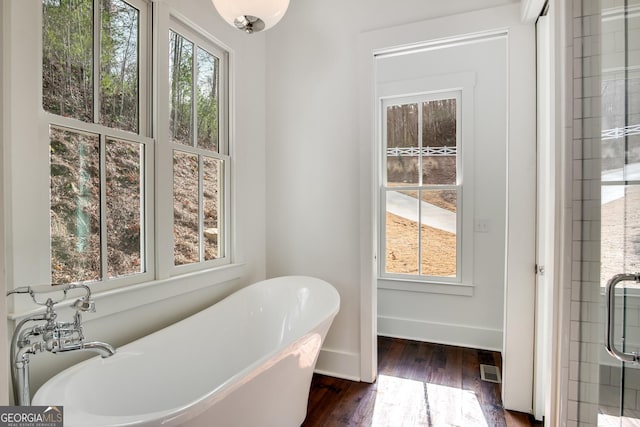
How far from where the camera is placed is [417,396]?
6.99 ft

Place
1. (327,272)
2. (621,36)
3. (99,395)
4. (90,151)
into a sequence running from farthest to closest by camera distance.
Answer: (327,272) → (90,151) → (99,395) → (621,36)

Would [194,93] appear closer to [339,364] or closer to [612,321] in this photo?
[339,364]

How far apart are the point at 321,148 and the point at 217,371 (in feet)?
5.12

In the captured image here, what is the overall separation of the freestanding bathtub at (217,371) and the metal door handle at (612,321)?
42.2 inches

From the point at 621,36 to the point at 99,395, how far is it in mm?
2073

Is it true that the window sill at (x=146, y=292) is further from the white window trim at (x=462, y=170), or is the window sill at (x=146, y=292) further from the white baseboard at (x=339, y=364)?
the white window trim at (x=462, y=170)

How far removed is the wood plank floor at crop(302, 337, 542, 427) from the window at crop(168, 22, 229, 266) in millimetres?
1143

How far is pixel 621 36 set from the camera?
3.33 feet

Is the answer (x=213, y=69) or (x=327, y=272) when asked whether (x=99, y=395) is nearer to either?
(x=327, y=272)

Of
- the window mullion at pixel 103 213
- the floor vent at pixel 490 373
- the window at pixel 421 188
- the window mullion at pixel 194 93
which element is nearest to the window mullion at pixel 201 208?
the window mullion at pixel 194 93

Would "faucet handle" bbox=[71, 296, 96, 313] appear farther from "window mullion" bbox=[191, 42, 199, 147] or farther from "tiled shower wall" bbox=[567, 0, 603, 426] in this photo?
"tiled shower wall" bbox=[567, 0, 603, 426]

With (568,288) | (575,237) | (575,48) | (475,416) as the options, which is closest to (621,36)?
(575,48)

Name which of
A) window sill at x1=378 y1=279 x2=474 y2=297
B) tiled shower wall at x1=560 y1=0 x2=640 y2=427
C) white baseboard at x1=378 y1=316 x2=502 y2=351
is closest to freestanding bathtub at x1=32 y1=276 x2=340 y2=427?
tiled shower wall at x1=560 y1=0 x2=640 y2=427

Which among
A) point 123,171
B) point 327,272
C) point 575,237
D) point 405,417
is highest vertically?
point 123,171
